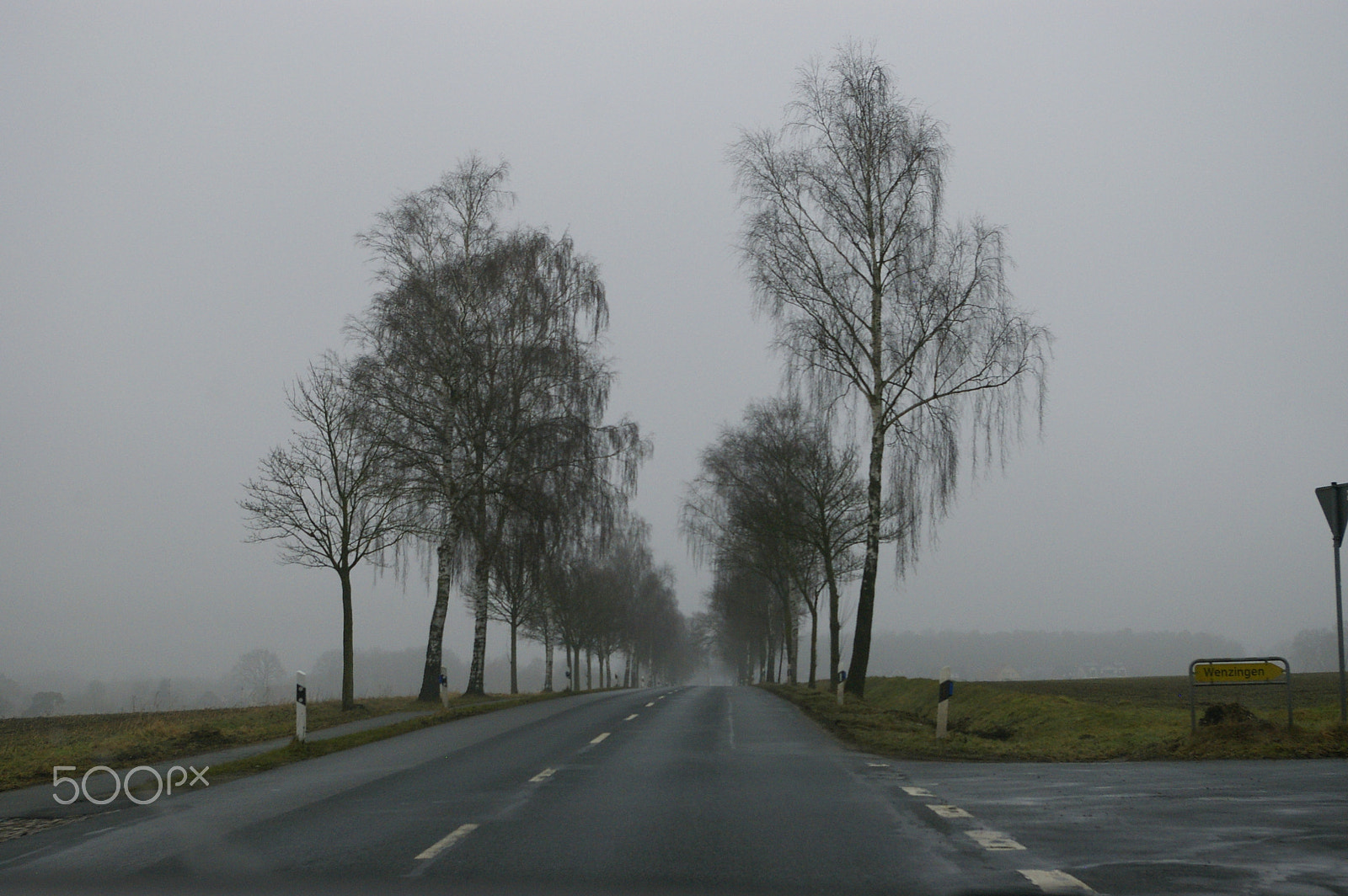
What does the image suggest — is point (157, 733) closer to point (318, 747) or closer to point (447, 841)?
point (318, 747)

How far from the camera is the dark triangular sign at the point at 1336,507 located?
41.8 ft

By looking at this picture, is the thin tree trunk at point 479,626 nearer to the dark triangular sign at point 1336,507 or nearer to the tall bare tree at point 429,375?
the tall bare tree at point 429,375

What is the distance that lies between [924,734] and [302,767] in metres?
9.03

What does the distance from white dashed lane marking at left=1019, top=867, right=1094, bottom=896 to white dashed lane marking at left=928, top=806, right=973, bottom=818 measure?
209 cm

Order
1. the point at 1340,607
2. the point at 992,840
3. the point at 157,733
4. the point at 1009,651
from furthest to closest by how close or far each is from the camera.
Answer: the point at 1009,651 < the point at 157,733 < the point at 1340,607 < the point at 992,840

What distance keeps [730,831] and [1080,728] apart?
11.4 meters

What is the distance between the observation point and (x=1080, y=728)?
16.9m

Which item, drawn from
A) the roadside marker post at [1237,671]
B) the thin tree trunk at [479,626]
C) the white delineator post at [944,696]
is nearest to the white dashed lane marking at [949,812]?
the roadside marker post at [1237,671]

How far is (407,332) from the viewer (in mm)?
28453

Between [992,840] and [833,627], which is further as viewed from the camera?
[833,627]

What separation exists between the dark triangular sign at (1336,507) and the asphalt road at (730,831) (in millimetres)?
3143

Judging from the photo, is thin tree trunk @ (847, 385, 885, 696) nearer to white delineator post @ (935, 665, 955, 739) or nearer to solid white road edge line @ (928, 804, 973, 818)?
white delineator post @ (935, 665, 955, 739)

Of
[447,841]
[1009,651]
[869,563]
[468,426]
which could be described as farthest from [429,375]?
[1009,651]

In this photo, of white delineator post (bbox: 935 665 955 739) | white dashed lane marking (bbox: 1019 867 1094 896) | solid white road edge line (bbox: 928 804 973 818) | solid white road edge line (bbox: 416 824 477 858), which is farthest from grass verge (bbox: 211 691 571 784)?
white dashed lane marking (bbox: 1019 867 1094 896)
